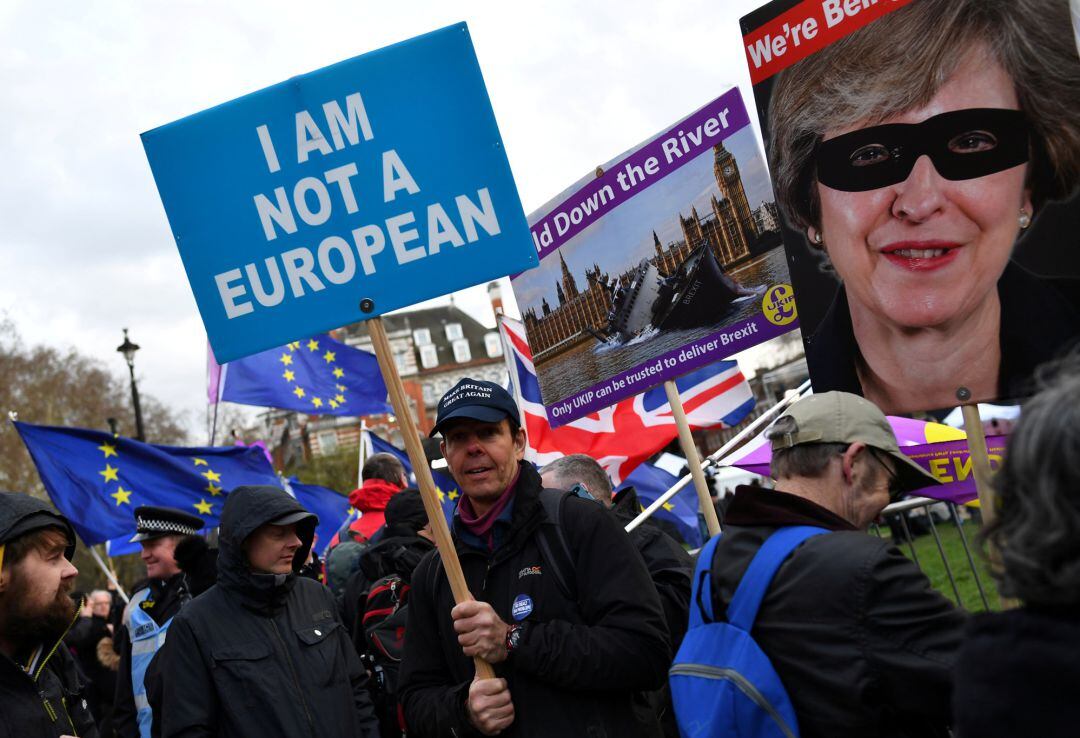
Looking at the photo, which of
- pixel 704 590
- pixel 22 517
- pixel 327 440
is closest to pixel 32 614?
pixel 22 517

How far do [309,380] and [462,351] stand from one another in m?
81.6

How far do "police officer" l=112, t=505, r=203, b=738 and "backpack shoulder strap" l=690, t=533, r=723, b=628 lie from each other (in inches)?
154

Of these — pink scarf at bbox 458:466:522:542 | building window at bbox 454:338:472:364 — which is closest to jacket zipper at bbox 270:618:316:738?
pink scarf at bbox 458:466:522:542

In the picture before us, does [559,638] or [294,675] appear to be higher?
[559,638]

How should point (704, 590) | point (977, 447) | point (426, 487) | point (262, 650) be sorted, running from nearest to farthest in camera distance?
point (704, 590), point (977, 447), point (426, 487), point (262, 650)

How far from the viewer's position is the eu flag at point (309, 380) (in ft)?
37.6

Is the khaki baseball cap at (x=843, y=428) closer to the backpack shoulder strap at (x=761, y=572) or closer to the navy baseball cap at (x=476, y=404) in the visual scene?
the backpack shoulder strap at (x=761, y=572)

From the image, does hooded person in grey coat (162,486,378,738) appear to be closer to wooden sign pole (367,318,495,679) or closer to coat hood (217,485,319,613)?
coat hood (217,485,319,613)

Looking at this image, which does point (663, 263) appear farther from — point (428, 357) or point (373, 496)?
point (428, 357)

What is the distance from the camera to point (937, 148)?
10.3ft

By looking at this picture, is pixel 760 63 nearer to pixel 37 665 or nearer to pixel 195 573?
pixel 37 665

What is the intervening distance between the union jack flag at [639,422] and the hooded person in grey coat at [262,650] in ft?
10.3

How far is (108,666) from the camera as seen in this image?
933 centimetres

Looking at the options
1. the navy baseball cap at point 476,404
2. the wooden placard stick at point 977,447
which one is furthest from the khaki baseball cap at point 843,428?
the navy baseball cap at point 476,404
